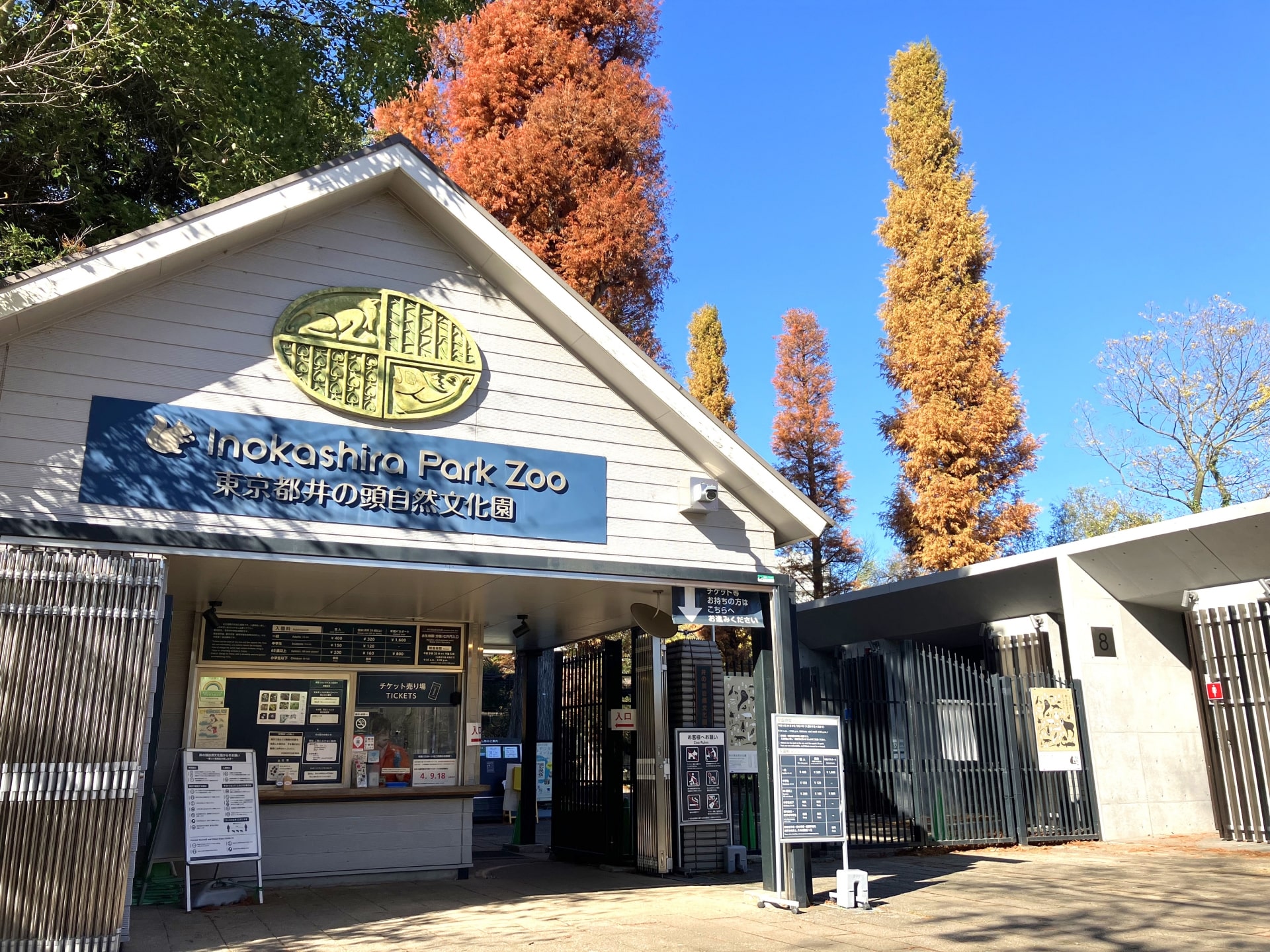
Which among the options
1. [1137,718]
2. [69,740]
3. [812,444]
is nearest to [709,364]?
[812,444]

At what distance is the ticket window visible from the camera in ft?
35.9

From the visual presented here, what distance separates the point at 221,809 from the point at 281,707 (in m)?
1.50

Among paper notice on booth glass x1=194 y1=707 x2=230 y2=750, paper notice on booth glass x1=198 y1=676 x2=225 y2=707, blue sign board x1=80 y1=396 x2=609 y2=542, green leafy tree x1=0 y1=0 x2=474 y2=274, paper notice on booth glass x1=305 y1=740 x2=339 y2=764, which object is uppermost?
green leafy tree x1=0 y1=0 x2=474 y2=274

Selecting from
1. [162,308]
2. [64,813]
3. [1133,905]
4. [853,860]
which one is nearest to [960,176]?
[853,860]

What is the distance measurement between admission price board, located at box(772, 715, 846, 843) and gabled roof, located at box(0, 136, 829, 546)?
5.88 feet

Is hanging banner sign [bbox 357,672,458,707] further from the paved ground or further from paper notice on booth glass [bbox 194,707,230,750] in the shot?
the paved ground

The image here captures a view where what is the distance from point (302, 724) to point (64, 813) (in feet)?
14.5

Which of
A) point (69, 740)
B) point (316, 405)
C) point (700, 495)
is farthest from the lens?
point (700, 495)

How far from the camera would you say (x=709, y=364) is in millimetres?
30297

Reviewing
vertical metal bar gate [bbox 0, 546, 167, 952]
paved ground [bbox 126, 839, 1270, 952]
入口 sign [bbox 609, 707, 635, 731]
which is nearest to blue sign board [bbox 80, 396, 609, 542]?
vertical metal bar gate [bbox 0, 546, 167, 952]

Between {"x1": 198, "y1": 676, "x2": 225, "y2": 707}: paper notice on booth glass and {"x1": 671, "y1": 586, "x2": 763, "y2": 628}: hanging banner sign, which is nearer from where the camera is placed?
{"x1": 671, "y1": 586, "x2": 763, "y2": 628}: hanging banner sign

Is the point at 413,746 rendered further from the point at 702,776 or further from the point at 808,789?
the point at 808,789

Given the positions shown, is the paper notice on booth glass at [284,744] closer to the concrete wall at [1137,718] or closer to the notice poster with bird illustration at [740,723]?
the notice poster with bird illustration at [740,723]

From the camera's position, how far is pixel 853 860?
40.3 feet
